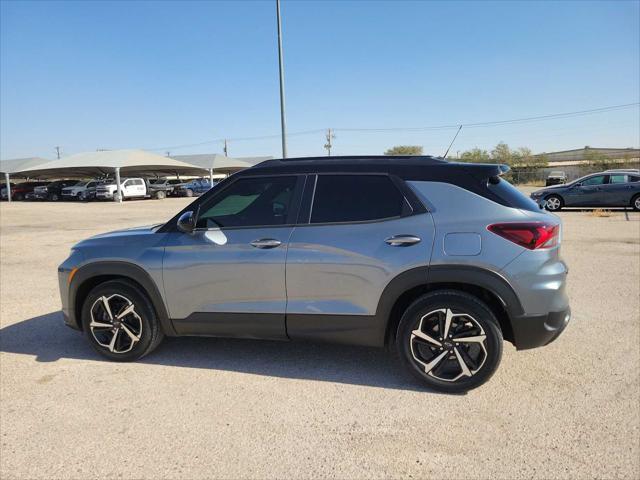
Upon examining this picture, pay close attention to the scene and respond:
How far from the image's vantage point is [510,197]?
3.39 metres

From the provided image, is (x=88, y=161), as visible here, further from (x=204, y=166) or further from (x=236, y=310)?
(x=236, y=310)

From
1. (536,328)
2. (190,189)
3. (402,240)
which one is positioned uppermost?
(402,240)

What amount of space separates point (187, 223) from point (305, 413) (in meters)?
1.75

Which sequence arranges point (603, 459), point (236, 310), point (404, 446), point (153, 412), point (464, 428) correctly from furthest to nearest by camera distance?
point (236, 310) → point (153, 412) → point (464, 428) → point (404, 446) → point (603, 459)

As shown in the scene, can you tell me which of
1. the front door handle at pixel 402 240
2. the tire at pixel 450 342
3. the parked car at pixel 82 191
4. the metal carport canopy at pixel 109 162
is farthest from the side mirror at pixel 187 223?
the parked car at pixel 82 191

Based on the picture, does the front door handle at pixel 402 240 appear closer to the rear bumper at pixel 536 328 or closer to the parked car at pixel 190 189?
the rear bumper at pixel 536 328

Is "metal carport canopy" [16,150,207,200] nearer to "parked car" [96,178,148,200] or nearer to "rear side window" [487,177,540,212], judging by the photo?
"parked car" [96,178,148,200]

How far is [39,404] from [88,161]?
40470 mm

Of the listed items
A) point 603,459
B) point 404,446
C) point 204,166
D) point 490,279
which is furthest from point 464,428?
point 204,166

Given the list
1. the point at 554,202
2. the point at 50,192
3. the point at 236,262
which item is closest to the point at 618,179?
the point at 554,202

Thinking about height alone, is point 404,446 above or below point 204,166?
below

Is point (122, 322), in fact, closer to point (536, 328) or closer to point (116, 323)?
point (116, 323)

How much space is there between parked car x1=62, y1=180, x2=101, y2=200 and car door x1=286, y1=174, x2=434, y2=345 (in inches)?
1521

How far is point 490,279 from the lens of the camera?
320 cm
